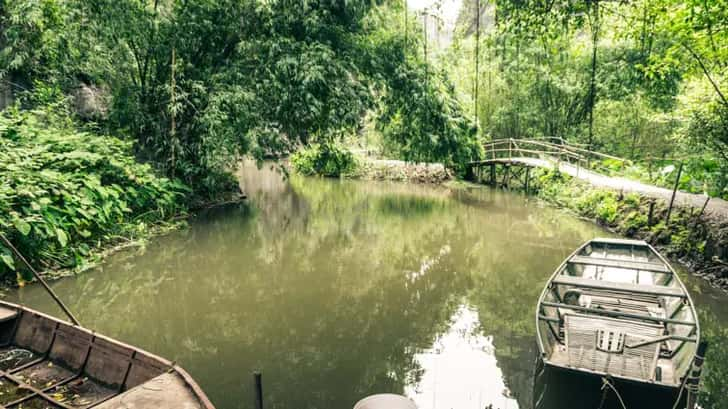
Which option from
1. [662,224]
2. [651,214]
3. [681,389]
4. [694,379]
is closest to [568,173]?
[651,214]

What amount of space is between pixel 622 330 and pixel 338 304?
4.54 m

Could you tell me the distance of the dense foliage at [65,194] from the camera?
811 centimetres

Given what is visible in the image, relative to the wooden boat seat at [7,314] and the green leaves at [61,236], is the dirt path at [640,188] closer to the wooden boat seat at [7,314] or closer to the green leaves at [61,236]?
the wooden boat seat at [7,314]

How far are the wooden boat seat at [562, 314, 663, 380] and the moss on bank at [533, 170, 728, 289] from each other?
5.03m

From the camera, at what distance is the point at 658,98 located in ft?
65.3

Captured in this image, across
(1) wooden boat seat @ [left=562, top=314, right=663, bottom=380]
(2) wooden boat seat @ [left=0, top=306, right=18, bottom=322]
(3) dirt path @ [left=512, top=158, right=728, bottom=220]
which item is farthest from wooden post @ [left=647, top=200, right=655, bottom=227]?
(2) wooden boat seat @ [left=0, top=306, right=18, bottom=322]

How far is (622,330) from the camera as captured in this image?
5.00 metres

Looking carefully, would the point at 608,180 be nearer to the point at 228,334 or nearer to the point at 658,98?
the point at 658,98

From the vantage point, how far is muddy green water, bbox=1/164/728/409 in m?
5.39

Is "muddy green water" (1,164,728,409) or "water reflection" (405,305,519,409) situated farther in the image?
"muddy green water" (1,164,728,409)

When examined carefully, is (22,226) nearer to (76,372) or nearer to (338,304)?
(76,372)

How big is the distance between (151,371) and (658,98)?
76.8 feet

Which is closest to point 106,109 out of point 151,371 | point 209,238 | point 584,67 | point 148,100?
point 148,100

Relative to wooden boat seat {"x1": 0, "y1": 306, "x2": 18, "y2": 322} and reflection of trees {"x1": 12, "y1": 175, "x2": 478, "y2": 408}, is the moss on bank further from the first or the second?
wooden boat seat {"x1": 0, "y1": 306, "x2": 18, "y2": 322}
